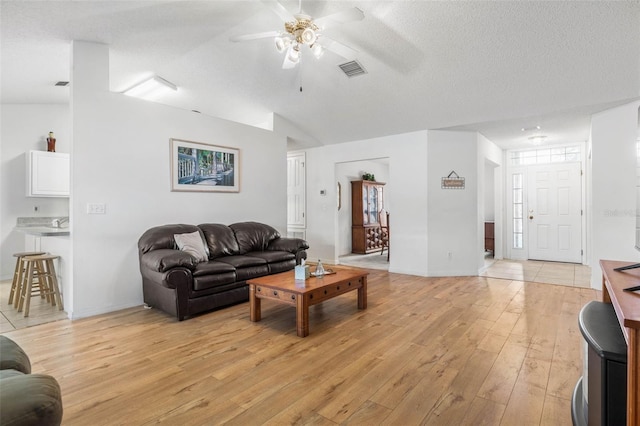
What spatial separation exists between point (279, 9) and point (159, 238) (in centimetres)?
279

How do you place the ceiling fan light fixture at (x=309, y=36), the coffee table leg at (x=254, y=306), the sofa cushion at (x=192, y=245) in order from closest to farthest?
the ceiling fan light fixture at (x=309, y=36)
the coffee table leg at (x=254, y=306)
the sofa cushion at (x=192, y=245)

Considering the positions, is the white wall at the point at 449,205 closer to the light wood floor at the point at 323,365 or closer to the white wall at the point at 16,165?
the light wood floor at the point at 323,365

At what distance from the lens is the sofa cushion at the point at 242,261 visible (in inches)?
154

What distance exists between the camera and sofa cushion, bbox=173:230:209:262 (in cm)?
383

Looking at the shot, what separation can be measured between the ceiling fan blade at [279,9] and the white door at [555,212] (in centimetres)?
653

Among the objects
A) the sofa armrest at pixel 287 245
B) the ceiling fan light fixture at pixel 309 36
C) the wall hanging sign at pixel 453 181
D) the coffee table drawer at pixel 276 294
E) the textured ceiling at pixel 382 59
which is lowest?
the coffee table drawer at pixel 276 294

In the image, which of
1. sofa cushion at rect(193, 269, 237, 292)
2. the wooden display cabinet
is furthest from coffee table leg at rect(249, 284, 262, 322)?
the wooden display cabinet

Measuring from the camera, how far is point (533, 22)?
9.97 ft

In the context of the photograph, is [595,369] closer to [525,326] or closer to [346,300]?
[525,326]

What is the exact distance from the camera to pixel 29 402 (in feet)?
3.15

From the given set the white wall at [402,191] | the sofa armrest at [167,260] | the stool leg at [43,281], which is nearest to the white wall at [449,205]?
the white wall at [402,191]

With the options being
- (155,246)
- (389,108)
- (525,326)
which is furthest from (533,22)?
(155,246)

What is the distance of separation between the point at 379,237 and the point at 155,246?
6.01 m

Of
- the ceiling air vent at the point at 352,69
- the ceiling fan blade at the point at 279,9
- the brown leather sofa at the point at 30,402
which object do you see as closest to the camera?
the brown leather sofa at the point at 30,402
